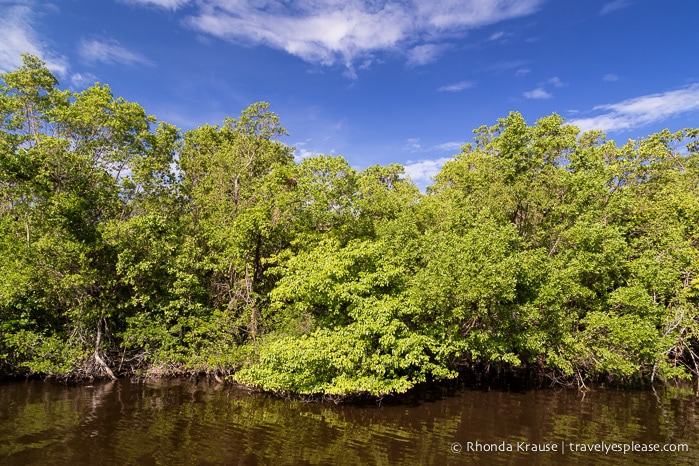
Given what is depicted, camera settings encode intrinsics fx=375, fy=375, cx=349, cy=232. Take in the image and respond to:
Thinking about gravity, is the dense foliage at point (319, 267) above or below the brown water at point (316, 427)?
above

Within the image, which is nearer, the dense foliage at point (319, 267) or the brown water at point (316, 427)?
the brown water at point (316, 427)

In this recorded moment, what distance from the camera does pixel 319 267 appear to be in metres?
19.7

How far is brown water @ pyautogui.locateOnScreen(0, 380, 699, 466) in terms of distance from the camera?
13.8 m

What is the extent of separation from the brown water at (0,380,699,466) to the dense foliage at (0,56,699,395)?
1.61 m

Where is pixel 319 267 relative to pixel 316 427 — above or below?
above

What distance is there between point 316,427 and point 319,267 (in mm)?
7484

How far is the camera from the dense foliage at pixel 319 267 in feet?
64.4

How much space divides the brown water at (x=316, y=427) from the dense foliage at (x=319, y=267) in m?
1.61

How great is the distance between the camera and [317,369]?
18906 millimetres

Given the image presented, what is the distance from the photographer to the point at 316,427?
16766mm

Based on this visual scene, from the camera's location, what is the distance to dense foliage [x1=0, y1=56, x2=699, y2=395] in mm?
19625

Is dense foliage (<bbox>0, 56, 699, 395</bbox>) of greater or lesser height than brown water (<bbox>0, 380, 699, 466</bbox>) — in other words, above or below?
above

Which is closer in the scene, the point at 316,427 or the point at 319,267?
the point at 316,427

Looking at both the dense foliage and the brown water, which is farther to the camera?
the dense foliage
